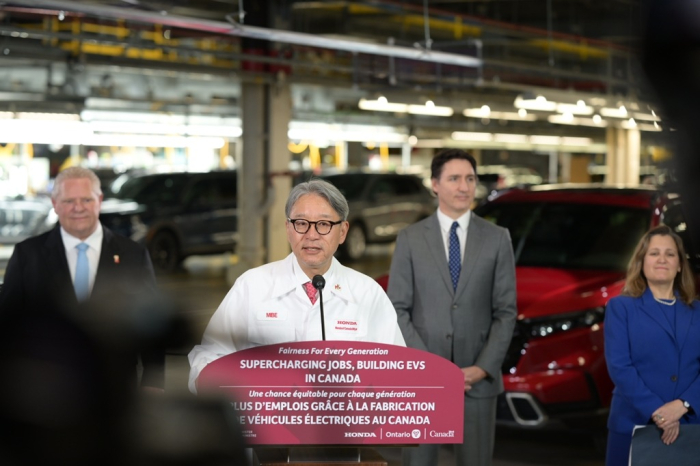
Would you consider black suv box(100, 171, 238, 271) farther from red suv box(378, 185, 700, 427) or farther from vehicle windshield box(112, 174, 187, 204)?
red suv box(378, 185, 700, 427)

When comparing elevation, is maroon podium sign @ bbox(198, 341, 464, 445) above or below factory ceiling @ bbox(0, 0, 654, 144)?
below

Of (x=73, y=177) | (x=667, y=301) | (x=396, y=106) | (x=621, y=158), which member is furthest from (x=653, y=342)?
(x=621, y=158)

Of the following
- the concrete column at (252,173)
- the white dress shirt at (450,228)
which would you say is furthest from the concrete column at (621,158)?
the white dress shirt at (450,228)

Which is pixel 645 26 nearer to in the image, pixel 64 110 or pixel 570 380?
pixel 570 380

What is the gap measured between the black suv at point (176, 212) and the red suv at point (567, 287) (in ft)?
35.3

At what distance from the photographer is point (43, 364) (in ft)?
4.95

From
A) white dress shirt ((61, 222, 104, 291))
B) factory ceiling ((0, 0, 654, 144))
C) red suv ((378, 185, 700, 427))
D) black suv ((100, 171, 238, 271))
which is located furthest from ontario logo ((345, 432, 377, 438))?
black suv ((100, 171, 238, 271))

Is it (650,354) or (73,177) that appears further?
(73,177)

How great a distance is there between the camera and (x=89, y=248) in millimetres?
5082

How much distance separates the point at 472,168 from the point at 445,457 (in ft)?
8.52

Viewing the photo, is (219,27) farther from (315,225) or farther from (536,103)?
(536,103)

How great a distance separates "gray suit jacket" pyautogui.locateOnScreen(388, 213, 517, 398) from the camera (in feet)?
15.6

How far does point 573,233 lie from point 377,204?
14.3 m

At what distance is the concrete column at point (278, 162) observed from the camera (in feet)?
57.3
